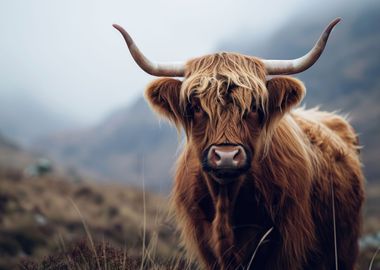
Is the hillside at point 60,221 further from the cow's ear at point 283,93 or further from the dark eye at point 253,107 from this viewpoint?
the cow's ear at point 283,93

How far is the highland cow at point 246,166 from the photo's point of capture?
12.3 feet

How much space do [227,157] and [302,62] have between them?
1.06 m

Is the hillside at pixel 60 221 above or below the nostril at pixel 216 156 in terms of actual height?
below

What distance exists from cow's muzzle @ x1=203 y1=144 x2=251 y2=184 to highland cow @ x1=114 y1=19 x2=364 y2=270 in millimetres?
13

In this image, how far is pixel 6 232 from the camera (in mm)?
9008

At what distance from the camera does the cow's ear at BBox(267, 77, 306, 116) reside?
13.0 ft

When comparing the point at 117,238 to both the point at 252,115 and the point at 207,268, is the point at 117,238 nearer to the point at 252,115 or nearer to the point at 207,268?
the point at 207,268

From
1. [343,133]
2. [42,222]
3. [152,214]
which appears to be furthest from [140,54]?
[152,214]

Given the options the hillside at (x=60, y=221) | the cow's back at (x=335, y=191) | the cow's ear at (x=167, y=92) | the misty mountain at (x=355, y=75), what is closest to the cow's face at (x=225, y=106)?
the cow's ear at (x=167, y=92)

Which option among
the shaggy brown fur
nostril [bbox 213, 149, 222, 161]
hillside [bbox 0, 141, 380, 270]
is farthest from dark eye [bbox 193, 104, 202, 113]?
hillside [bbox 0, 141, 380, 270]

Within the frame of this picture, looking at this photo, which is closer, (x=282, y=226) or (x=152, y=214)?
(x=282, y=226)

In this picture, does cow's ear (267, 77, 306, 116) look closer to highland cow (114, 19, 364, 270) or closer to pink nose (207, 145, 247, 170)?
highland cow (114, 19, 364, 270)

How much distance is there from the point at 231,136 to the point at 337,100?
137 metres

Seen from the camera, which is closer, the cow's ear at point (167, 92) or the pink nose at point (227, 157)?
the pink nose at point (227, 157)
